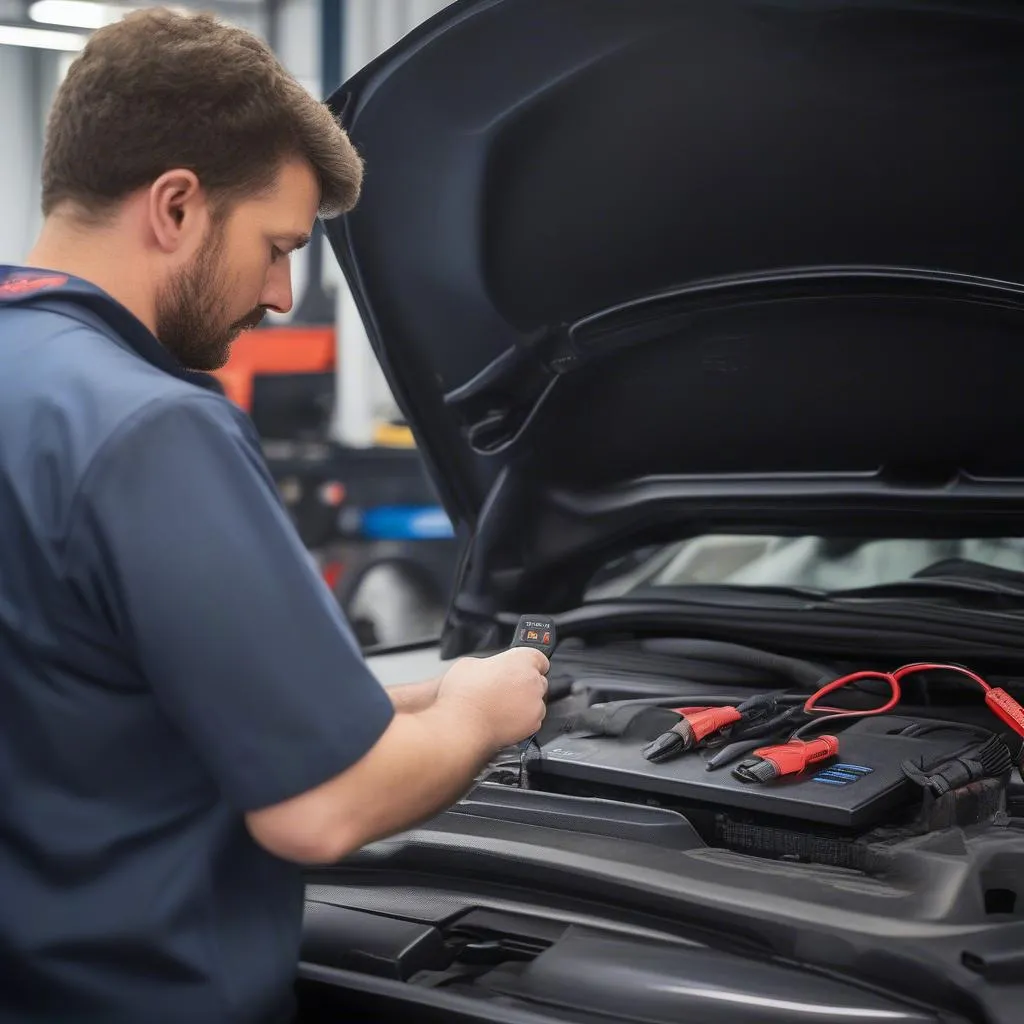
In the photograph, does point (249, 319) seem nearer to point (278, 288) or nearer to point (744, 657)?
point (278, 288)

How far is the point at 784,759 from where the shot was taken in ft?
4.19

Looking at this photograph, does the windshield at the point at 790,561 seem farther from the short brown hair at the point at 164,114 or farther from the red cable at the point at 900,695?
the short brown hair at the point at 164,114

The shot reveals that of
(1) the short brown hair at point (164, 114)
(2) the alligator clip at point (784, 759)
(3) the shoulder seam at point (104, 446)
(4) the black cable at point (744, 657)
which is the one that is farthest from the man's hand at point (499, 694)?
(4) the black cable at point (744, 657)

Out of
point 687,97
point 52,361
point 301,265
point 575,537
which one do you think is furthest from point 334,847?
point 301,265

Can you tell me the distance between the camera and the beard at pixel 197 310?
1050 mm

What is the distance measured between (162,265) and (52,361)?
0.15 meters

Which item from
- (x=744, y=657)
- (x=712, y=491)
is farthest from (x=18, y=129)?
(x=744, y=657)

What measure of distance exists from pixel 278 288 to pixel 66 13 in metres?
4.56

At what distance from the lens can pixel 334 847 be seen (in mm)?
908

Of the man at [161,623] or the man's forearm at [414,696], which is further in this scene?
the man's forearm at [414,696]

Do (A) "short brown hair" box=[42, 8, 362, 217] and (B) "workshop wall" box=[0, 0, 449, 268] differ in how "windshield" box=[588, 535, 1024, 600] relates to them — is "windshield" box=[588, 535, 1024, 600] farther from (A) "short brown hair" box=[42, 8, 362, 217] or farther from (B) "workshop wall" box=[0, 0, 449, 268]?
(B) "workshop wall" box=[0, 0, 449, 268]

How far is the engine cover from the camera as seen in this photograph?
3.98 ft

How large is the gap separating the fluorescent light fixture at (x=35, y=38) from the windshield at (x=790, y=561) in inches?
161

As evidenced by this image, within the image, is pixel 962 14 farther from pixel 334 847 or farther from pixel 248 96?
pixel 334 847
